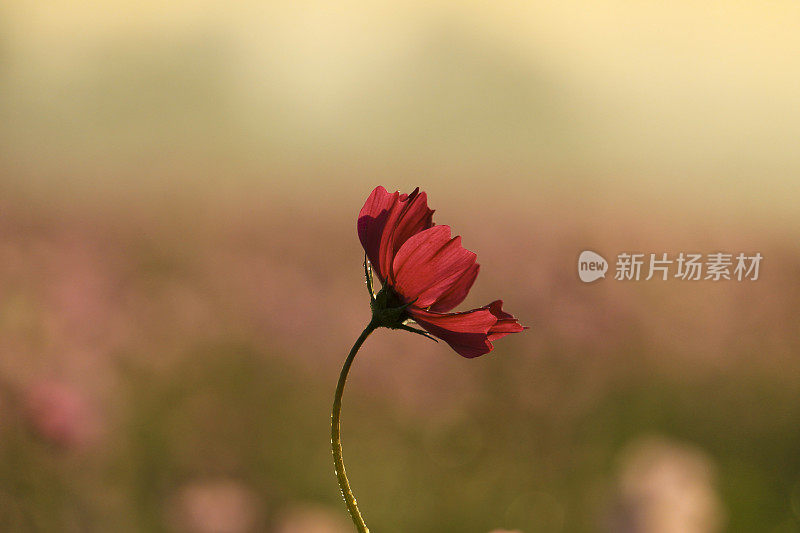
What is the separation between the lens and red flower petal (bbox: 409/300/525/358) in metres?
0.39

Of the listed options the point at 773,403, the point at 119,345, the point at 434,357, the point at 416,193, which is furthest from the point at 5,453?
the point at 773,403

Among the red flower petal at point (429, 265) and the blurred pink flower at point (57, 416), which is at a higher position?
the red flower petal at point (429, 265)

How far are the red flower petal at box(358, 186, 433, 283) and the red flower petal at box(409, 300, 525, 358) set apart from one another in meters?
0.03

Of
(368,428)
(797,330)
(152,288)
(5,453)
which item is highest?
(797,330)

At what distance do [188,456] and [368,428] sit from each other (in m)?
0.27

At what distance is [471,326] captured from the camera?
1.28 ft

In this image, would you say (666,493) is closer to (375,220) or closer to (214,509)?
(214,509)

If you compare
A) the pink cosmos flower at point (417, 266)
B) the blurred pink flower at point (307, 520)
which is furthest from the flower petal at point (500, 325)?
the blurred pink flower at point (307, 520)

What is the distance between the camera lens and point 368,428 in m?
1.16

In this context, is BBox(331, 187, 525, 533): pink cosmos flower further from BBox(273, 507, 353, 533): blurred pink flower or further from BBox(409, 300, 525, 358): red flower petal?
BBox(273, 507, 353, 533): blurred pink flower

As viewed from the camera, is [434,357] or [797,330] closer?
[434,357]

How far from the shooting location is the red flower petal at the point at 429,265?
41cm

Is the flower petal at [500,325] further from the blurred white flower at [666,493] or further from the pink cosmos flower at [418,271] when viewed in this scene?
the blurred white flower at [666,493]

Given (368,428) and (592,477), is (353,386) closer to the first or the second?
(368,428)
